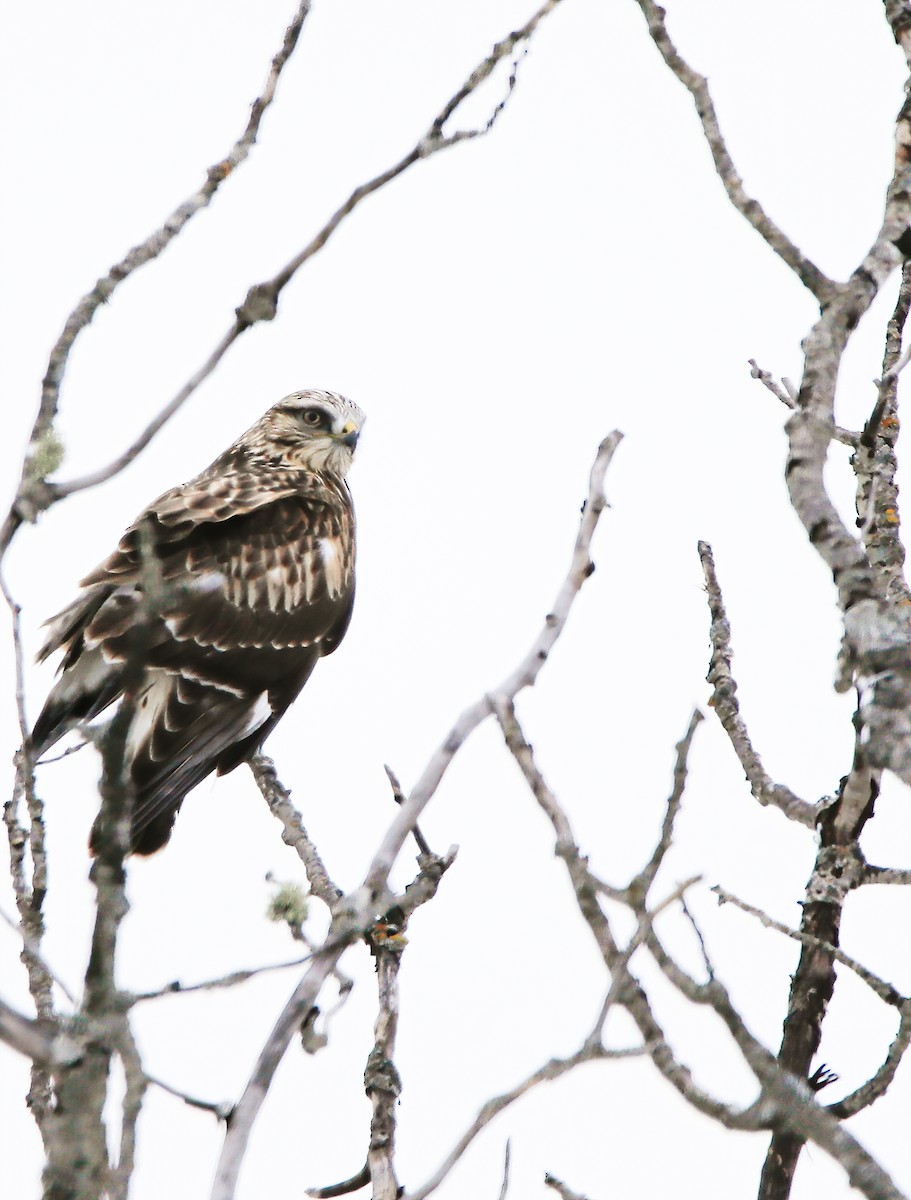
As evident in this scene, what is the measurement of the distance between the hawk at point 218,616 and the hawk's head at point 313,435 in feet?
0.04

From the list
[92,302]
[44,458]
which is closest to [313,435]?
[92,302]

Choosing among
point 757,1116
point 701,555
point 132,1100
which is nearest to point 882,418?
point 701,555

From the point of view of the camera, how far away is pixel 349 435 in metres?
8.79

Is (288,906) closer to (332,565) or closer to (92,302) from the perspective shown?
(92,302)

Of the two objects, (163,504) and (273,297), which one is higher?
(163,504)

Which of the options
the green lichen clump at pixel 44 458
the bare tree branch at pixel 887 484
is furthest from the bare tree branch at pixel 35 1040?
the bare tree branch at pixel 887 484

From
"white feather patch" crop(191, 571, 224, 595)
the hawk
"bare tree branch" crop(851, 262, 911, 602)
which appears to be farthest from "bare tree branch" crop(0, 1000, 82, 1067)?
"white feather patch" crop(191, 571, 224, 595)

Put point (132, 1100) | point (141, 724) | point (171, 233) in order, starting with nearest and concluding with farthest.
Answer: point (132, 1100)
point (171, 233)
point (141, 724)

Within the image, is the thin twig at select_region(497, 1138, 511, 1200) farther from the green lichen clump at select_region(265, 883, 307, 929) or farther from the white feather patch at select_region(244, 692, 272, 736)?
the white feather patch at select_region(244, 692, 272, 736)

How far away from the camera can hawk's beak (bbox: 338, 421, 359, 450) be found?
8766mm

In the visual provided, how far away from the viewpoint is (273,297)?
3215 millimetres

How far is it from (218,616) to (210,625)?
6 cm

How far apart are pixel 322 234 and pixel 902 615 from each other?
1.33 metres

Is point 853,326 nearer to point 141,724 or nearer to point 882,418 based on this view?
point 882,418
